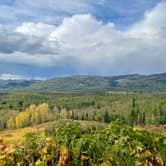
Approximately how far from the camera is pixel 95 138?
1466 cm

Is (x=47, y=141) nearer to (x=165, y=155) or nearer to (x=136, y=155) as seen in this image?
(x=136, y=155)

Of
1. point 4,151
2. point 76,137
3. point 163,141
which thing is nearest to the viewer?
point 4,151

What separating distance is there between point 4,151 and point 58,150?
73.1 inches

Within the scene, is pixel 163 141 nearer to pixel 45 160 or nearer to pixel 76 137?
pixel 76 137

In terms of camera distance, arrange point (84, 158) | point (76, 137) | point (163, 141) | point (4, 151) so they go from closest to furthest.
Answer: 1. point (4, 151)
2. point (84, 158)
3. point (76, 137)
4. point (163, 141)

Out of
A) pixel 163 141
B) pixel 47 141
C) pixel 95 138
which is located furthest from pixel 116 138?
pixel 47 141

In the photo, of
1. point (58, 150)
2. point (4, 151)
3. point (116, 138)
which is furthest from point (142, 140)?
point (4, 151)

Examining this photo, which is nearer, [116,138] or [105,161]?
[105,161]

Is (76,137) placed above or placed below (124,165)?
above

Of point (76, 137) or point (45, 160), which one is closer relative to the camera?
point (45, 160)

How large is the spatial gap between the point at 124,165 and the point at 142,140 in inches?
58.8

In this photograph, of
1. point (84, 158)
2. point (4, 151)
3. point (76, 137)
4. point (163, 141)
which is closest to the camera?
point (4, 151)

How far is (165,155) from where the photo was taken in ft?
48.6

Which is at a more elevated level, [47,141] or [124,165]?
[47,141]
